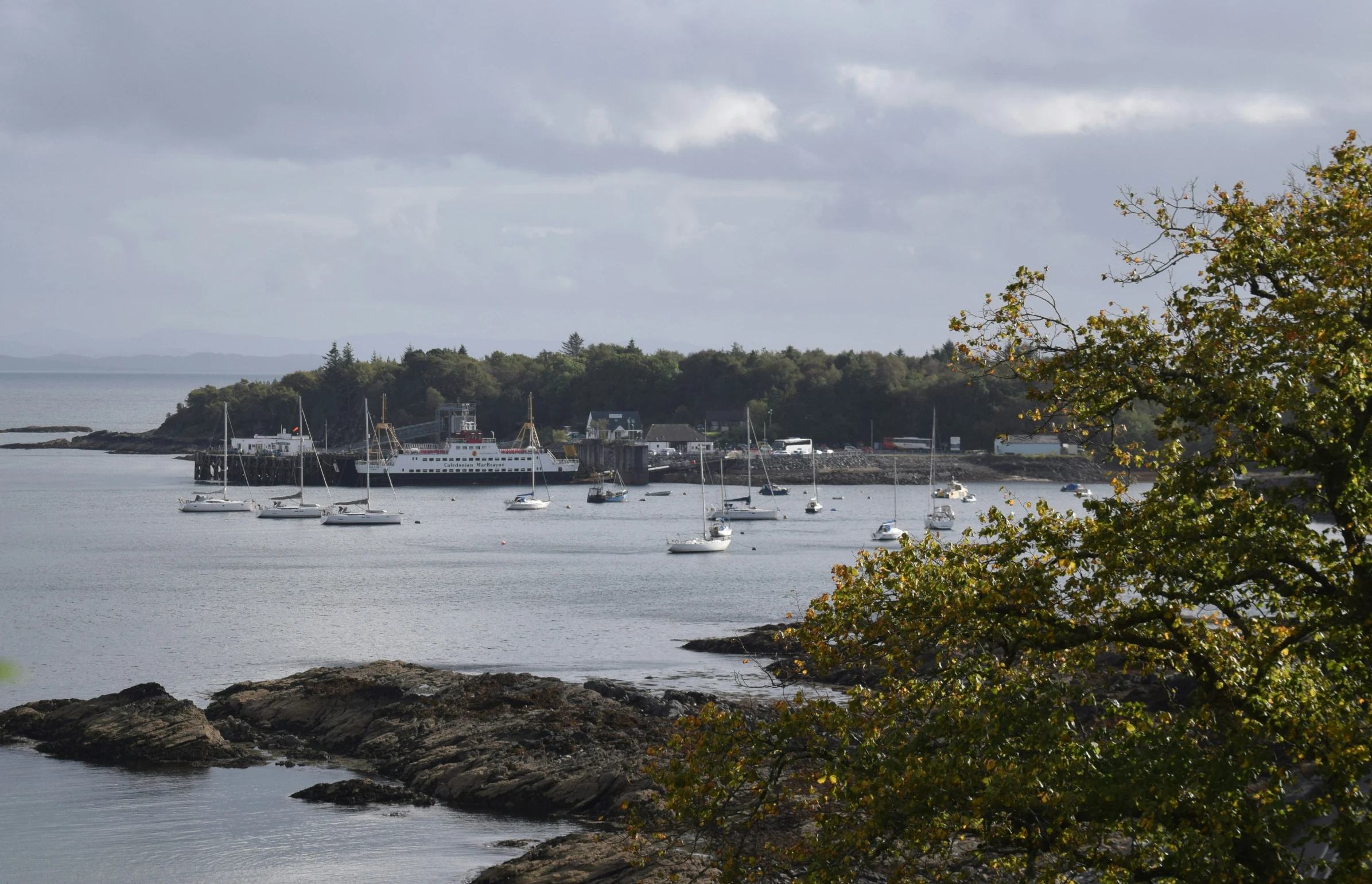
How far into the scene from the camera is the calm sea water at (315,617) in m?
22.9

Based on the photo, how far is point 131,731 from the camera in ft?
93.9

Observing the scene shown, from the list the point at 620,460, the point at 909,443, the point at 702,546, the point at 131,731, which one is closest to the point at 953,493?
the point at 620,460

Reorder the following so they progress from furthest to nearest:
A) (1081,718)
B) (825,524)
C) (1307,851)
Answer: (825,524), (1081,718), (1307,851)

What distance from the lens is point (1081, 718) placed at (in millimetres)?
26547

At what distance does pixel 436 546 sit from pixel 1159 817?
74.0 metres

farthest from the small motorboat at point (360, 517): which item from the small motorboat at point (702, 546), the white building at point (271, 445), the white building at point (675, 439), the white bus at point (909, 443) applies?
the white bus at point (909, 443)

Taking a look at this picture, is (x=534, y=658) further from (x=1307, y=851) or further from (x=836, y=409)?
(x=836, y=409)

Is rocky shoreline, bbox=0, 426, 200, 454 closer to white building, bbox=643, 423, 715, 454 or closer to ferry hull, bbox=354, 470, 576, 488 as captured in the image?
ferry hull, bbox=354, 470, 576, 488

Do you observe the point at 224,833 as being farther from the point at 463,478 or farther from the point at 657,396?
the point at 657,396

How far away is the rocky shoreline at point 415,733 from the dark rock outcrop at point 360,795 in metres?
0.03

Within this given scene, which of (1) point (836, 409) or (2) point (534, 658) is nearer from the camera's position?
(2) point (534, 658)

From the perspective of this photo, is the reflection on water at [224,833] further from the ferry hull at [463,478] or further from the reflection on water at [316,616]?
the ferry hull at [463,478]

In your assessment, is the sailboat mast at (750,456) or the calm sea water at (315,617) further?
the sailboat mast at (750,456)

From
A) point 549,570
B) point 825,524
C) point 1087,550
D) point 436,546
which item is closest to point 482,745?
point 1087,550
